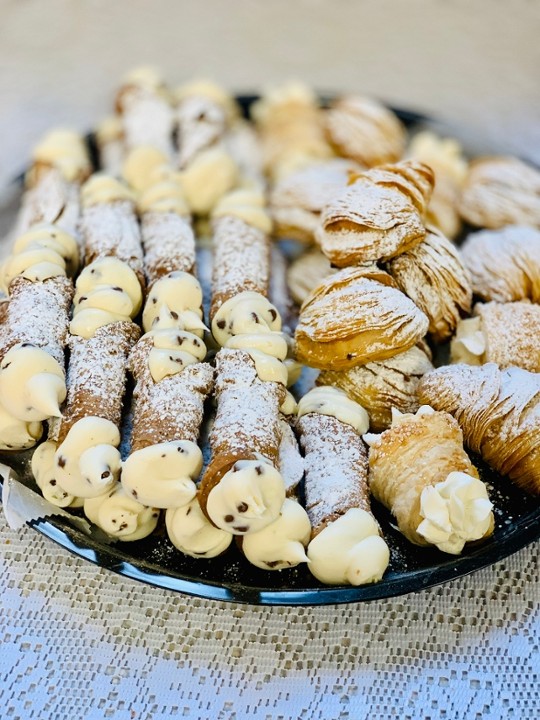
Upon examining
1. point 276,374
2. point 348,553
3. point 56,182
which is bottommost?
point 348,553

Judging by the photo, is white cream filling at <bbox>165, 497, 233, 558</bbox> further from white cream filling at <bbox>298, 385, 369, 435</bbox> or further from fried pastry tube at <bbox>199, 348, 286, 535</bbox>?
white cream filling at <bbox>298, 385, 369, 435</bbox>

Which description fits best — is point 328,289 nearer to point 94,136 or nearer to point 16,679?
point 16,679

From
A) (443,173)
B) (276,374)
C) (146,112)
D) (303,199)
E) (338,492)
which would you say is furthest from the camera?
(146,112)

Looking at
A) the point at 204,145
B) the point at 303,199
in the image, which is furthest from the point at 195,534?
the point at 204,145

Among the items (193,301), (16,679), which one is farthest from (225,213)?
(16,679)

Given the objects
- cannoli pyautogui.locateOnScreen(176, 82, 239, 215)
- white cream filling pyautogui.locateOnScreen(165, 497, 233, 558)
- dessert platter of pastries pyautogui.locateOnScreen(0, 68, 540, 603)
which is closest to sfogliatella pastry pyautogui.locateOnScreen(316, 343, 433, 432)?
dessert platter of pastries pyautogui.locateOnScreen(0, 68, 540, 603)

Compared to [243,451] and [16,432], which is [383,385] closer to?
[243,451]
